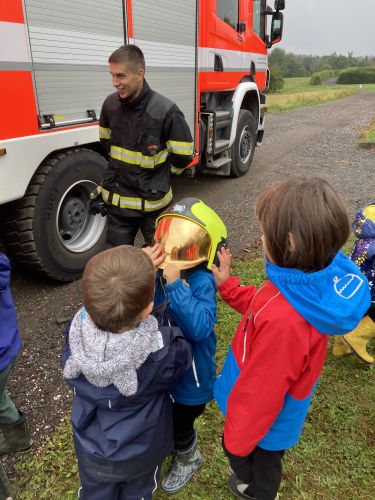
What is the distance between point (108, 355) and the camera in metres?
1.27

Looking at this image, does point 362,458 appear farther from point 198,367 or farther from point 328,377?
point 198,367

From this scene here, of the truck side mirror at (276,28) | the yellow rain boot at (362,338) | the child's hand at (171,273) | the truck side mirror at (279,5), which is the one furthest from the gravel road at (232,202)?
the truck side mirror at (279,5)

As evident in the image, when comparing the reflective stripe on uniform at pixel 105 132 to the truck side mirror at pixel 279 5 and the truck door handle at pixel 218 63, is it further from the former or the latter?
the truck side mirror at pixel 279 5

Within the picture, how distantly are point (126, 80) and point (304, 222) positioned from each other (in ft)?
6.51

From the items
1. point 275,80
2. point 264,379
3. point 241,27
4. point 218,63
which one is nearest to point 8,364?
point 264,379

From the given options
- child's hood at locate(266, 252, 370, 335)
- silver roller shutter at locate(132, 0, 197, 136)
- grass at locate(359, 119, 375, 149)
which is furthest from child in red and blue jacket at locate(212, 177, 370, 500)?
grass at locate(359, 119, 375, 149)

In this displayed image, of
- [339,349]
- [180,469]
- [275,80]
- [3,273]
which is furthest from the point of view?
[275,80]

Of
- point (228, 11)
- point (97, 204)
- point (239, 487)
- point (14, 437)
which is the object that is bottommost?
point (14, 437)

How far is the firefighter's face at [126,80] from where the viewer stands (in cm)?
274

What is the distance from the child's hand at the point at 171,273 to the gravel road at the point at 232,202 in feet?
4.39

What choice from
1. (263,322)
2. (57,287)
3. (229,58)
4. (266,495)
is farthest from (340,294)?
(229,58)

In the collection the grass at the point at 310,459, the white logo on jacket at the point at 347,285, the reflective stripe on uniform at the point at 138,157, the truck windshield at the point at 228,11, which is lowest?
the grass at the point at 310,459

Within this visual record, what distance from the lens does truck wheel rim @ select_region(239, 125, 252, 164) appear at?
696 centimetres

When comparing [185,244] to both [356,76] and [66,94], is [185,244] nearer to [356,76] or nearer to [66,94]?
[66,94]
